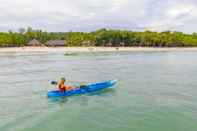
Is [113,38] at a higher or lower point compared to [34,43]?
→ higher

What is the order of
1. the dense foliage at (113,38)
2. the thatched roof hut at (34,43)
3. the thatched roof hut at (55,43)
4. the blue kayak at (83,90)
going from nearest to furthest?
the blue kayak at (83,90) < the dense foliage at (113,38) < the thatched roof hut at (34,43) < the thatched roof hut at (55,43)

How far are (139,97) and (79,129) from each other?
745 centimetres

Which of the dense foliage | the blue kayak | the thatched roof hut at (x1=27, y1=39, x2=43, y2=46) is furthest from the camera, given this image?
the thatched roof hut at (x1=27, y1=39, x2=43, y2=46)

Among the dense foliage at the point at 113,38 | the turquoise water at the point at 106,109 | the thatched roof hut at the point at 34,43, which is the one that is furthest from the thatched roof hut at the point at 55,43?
the turquoise water at the point at 106,109

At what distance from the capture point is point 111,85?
75.6 ft

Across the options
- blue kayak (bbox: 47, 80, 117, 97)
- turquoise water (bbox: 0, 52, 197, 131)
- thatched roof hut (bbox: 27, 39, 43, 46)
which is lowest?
turquoise water (bbox: 0, 52, 197, 131)

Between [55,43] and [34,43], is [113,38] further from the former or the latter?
[34,43]

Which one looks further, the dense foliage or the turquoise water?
the dense foliage

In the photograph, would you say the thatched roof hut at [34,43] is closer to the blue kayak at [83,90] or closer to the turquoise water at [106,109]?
the turquoise water at [106,109]

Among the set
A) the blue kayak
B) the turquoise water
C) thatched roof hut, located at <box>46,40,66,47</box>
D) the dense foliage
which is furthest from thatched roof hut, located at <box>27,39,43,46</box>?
the blue kayak

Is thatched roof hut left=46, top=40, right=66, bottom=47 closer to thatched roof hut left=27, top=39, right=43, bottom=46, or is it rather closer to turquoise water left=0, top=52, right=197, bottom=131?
thatched roof hut left=27, top=39, right=43, bottom=46

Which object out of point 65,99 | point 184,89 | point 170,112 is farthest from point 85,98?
point 184,89

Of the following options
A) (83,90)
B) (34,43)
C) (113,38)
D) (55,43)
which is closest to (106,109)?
(83,90)

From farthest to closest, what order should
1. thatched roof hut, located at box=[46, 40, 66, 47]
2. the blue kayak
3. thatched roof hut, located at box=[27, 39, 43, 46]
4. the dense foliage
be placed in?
1. thatched roof hut, located at box=[46, 40, 66, 47]
2. thatched roof hut, located at box=[27, 39, 43, 46]
3. the dense foliage
4. the blue kayak
